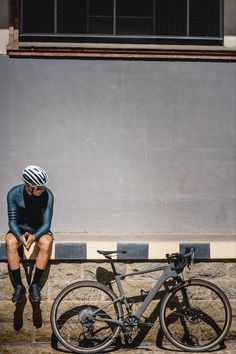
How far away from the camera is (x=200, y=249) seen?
404 inches

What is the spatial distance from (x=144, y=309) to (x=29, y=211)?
1888 millimetres

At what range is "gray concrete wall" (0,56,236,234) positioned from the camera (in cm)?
1072

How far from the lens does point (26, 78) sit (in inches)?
422

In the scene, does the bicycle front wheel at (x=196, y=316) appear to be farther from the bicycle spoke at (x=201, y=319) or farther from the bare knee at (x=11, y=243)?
the bare knee at (x=11, y=243)

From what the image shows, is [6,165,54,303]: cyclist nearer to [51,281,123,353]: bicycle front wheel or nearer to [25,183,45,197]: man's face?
[25,183,45,197]: man's face

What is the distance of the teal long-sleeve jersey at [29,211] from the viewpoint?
9.98 metres

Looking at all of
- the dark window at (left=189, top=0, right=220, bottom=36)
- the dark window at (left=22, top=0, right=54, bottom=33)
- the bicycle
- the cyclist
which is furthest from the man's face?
the dark window at (left=189, top=0, right=220, bottom=36)

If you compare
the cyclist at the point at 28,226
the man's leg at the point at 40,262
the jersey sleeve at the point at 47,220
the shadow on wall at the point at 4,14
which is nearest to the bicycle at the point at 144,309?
the man's leg at the point at 40,262

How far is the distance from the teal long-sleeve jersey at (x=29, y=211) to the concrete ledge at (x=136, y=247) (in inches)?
11.7

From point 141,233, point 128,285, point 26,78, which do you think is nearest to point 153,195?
point 141,233

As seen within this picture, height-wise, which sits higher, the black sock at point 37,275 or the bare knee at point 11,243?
the bare knee at point 11,243

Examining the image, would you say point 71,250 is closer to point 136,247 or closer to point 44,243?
point 44,243

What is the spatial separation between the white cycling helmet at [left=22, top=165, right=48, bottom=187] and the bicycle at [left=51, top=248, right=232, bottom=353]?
113 cm

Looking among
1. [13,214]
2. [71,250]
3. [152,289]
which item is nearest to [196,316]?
[152,289]
